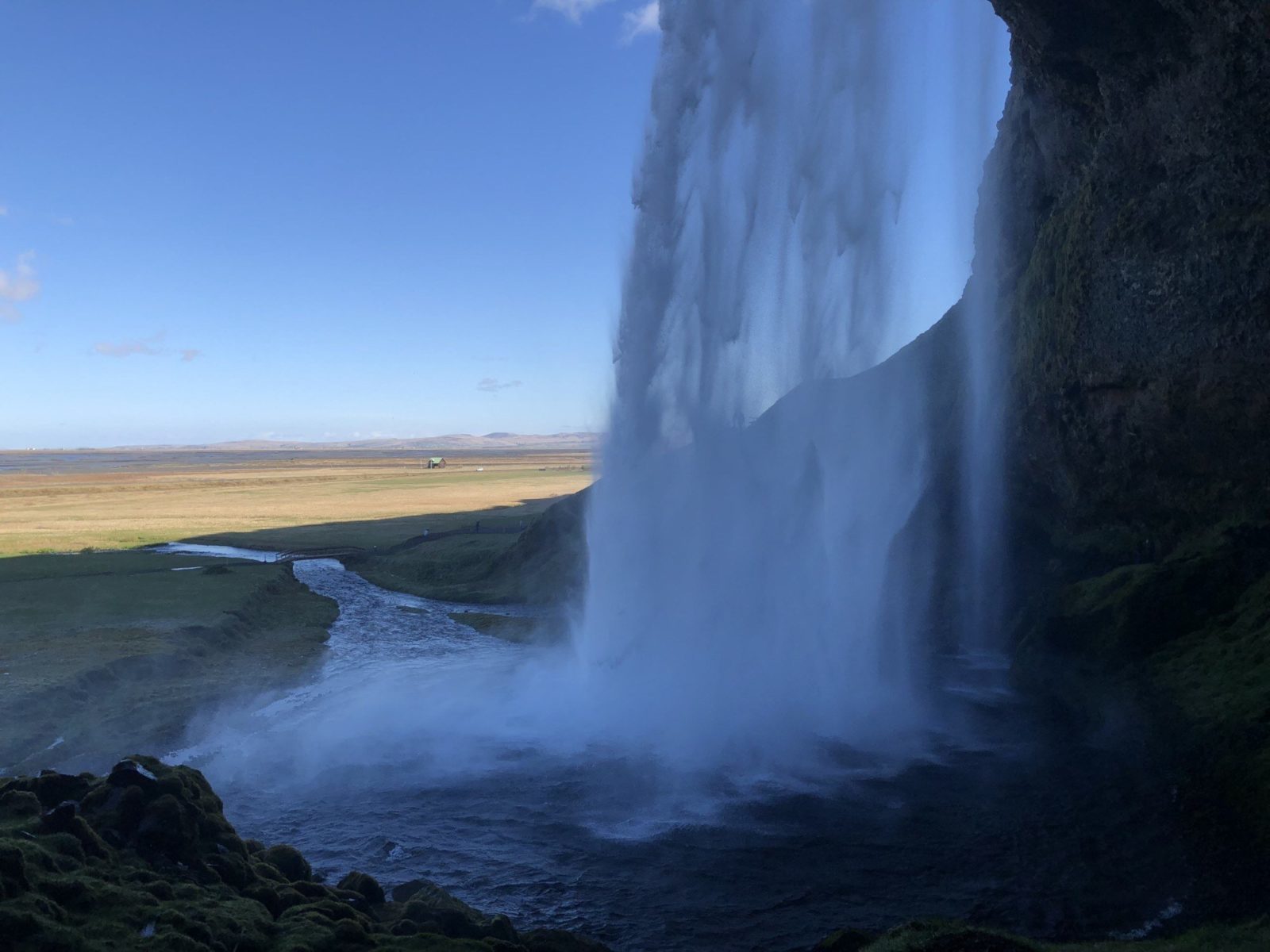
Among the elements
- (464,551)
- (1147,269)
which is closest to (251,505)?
(464,551)

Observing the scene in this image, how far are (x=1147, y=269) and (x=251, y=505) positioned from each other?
106241 mm

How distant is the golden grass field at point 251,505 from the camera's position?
76.1 meters

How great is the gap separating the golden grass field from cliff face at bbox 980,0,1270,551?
43.2 m

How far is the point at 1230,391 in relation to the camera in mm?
25641

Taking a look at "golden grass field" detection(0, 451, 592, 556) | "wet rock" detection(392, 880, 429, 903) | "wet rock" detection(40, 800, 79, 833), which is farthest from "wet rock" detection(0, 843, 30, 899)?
"golden grass field" detection(0, 451, 592, 556)

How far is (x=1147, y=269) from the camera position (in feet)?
92.6

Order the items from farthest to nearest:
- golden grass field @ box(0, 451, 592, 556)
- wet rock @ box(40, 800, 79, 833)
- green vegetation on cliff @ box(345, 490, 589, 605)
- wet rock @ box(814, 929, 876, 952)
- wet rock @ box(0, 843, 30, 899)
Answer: golden grass field @ box(0, 451, 592, 556) < green vegetation on cliff @ box(345, 490, 589, 605) < wet rock @ box(40, 800, 79, 833) < wet rock @ box(814, 929, 876, 952) < wet rock @ box(0, 843, 30, 899)

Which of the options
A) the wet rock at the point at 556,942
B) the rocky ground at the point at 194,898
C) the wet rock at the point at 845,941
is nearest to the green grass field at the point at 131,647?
the rocky ground at the point at 194,898

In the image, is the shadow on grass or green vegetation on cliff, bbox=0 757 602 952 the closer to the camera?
green vegetation on cliff, bbox=0 757 602 952

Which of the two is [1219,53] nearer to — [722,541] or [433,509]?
[722,541]

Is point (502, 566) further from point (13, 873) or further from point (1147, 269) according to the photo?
point (13, 873)

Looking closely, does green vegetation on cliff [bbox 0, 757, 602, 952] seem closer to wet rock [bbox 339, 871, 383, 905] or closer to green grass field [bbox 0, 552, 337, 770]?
wet rock [bbox 339, 871, 383, 905]

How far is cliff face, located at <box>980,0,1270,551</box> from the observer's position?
81.6 ft

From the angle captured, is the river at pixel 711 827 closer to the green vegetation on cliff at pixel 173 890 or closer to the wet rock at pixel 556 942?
the wet rock at pixel 556 942
